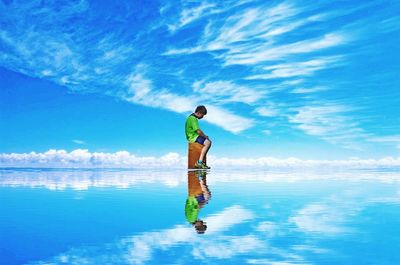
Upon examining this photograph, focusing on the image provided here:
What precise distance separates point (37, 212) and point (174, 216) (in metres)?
1.60

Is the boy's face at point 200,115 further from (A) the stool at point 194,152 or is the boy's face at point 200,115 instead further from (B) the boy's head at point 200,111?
(A) the stool at point 194,152

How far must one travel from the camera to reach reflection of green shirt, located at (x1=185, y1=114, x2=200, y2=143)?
17.0 metres

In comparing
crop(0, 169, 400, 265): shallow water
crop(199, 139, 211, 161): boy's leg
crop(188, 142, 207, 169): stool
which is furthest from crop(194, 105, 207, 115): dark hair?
crop(0, 169, 400, 265): shallow water

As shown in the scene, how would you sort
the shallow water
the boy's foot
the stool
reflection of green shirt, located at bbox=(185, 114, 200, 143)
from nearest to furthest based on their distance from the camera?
1. the shallow water
2. reflection of green shirt, located at bbox=(185, 114, 200, 143)
3. the stool
4. the boy's foot

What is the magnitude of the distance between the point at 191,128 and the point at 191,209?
11889mm

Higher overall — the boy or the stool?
the boy

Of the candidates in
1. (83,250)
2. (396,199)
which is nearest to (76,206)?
(83,250)

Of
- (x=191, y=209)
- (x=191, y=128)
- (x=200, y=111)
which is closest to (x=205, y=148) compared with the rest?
(x=191, y=128)

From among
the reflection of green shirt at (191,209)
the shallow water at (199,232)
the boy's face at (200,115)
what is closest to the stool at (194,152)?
the boy's face at (200,115)

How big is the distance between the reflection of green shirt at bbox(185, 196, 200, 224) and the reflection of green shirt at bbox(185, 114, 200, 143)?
34.0ft

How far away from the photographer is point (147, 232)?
12.3ft

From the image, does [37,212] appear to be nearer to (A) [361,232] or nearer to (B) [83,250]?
(B) [83,250]

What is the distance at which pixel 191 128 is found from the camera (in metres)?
17.0

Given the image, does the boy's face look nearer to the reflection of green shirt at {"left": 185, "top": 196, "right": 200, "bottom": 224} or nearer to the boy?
the boy
